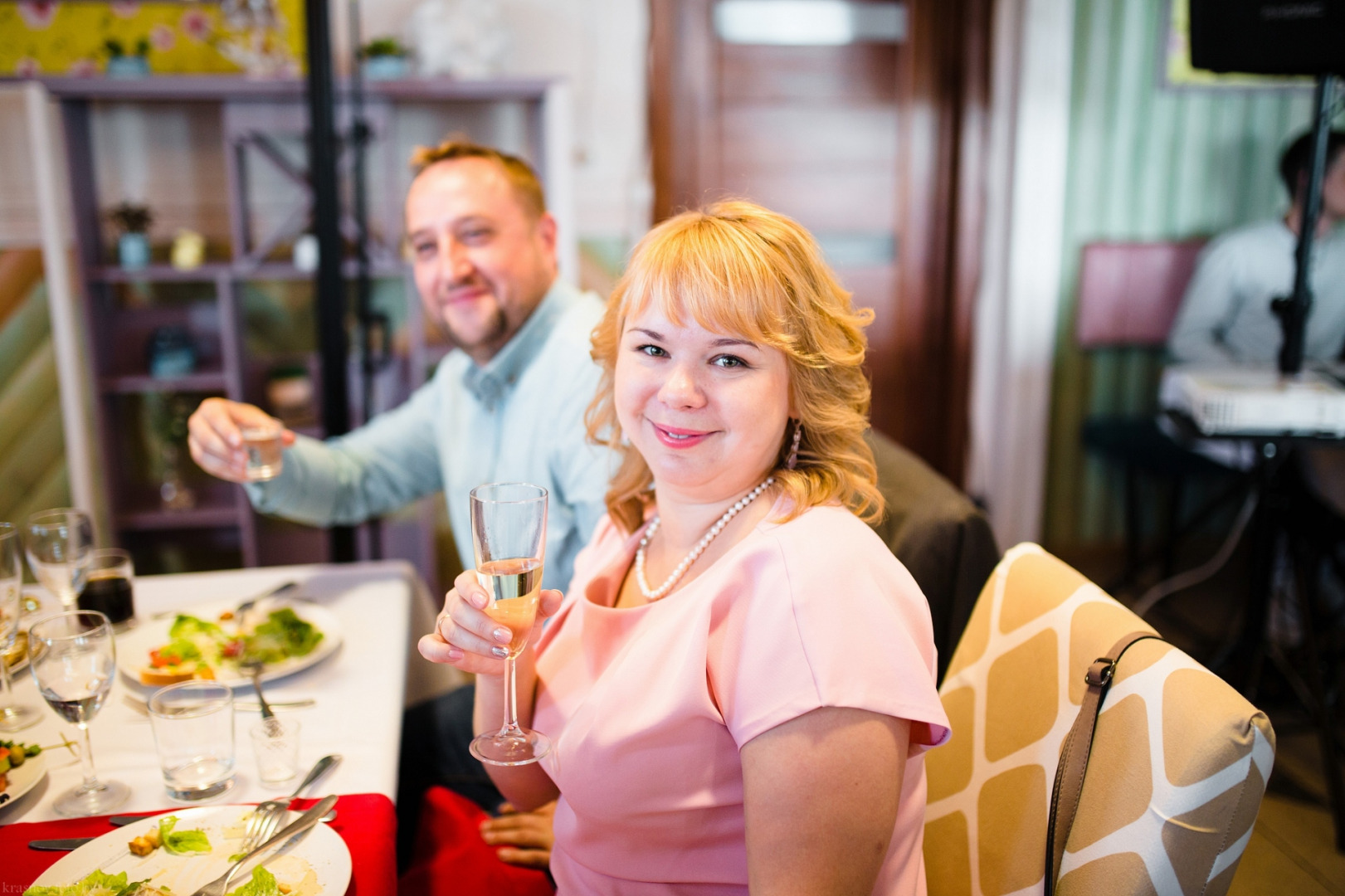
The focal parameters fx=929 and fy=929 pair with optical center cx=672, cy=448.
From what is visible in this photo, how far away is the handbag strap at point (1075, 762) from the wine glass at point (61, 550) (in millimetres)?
1387

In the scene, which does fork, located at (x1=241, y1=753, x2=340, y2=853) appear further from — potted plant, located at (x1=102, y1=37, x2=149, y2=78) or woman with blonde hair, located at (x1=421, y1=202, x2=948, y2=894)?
potted plant, located at (x1=102, y1=37, x2=149, y2=78)

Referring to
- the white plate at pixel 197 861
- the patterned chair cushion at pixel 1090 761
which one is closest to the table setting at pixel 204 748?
the white plate at pixel 197 861

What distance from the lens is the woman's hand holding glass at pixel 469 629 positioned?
0.98 meters

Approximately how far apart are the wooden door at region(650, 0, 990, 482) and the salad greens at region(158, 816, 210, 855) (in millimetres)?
2831

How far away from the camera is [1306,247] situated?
2.14m

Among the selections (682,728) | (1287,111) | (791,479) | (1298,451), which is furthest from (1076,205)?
(682,728)

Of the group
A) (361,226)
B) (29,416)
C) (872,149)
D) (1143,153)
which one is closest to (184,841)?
(361,226)

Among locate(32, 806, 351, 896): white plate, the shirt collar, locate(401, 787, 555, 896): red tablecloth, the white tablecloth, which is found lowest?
locate(401, 787, 555, 896): red tablecloth

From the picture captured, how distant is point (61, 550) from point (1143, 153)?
3868 mm

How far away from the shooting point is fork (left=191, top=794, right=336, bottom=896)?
0.88m

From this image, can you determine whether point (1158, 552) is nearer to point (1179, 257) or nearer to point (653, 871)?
point (1179, 257)

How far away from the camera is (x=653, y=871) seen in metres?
1.04

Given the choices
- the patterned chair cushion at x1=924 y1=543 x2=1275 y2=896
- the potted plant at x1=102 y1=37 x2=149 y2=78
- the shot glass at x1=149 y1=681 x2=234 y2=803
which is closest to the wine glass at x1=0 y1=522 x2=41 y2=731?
the shot glass at x1=149 y1=681 x2=234 y2=803

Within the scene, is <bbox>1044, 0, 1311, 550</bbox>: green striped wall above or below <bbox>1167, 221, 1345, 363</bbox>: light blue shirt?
above
